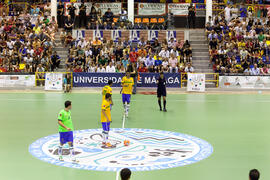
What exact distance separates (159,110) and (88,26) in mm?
15398

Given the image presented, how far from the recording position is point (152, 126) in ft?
51.0

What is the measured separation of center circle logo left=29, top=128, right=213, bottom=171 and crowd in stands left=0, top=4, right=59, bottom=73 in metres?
16.1

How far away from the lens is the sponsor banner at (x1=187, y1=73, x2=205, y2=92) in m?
26.9

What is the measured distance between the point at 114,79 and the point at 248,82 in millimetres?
10025

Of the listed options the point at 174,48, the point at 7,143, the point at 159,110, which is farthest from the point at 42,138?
the point at 174,48

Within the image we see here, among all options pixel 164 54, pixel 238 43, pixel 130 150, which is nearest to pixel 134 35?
pixel 164 54

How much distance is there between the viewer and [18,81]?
27.7 metres

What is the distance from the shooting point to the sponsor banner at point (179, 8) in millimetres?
34153

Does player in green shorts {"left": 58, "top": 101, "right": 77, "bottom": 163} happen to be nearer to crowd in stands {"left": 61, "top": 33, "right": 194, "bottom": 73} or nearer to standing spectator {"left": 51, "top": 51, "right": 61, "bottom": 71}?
crowd in stands {"left": 61, "top": 33, "right": 194, "bottom": 73}

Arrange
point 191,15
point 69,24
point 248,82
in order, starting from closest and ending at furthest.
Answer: point 248,82, point 69,24, point 191,15

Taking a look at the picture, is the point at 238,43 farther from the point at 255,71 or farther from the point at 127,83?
the point at 127,83

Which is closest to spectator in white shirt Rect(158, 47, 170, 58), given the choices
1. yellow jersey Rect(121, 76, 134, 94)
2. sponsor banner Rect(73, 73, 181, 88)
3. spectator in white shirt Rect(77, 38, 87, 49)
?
sponsor banner Rect(73, 73, 181, 88)

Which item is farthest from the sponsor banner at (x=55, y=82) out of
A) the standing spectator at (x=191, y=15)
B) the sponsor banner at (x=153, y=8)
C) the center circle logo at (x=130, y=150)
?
the center circle logo at (x=130, y=150)

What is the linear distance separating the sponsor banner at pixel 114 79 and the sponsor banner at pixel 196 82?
88 cm
